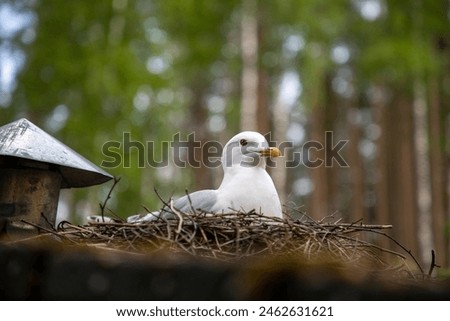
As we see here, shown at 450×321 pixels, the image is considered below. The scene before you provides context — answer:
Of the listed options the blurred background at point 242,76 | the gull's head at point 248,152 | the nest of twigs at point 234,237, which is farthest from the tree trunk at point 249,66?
the nest of twigs at point 234,237

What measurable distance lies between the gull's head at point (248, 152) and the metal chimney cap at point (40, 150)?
3.40 feet

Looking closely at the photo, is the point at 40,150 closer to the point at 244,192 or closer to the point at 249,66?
the point at 244,192

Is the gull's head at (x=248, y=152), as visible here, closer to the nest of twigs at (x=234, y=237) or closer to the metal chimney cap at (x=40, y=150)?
the nest of twigs at (x=234, y=237)

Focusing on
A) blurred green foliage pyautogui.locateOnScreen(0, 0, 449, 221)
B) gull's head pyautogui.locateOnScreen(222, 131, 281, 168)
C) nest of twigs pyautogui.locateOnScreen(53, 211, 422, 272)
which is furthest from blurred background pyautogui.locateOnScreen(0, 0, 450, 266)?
nest of twigs pyautogui.locateOnScreen(53, 211, 422, 272)

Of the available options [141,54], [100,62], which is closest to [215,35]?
[141,54]

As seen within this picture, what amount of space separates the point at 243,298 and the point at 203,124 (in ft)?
54.1

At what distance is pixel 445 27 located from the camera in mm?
12039

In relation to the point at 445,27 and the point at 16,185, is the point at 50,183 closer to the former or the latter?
the point at 16,185

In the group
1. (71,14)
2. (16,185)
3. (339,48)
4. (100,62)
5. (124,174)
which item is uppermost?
(339,48)

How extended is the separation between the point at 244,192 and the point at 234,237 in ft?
2.36

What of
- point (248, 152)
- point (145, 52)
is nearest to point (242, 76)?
point (145, 52)

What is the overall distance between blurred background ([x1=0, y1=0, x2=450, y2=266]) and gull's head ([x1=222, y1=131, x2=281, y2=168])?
3.89 m

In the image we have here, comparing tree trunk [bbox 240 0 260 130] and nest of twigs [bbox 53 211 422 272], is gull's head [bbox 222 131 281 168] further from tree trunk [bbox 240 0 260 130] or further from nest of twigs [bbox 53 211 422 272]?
tree trunk [bbox 240 0 260 130]

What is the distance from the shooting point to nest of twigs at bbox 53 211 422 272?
2.61 m
